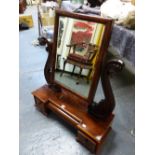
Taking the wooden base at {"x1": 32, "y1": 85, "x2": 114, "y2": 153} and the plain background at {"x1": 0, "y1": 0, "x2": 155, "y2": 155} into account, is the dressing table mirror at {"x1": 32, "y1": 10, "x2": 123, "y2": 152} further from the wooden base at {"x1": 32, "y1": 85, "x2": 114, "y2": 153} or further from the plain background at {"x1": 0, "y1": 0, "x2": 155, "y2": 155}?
the plain background at {"x1": 0, "y1": 0, "x2": 155, "y2": 155}

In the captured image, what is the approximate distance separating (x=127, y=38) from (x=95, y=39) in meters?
0.49

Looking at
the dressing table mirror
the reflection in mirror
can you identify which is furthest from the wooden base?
the reflection in mirror

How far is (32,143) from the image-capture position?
1365 millimetres

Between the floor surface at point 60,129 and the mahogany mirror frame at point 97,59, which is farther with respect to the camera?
the floor surface at point 60,129

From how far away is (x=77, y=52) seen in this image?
1.33m

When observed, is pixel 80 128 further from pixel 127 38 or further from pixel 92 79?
pixel 127 38

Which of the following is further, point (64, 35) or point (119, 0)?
point (119, 0)

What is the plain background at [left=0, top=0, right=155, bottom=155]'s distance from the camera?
0.63 metres

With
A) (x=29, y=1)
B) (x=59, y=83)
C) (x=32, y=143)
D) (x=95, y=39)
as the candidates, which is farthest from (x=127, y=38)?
(x=29, y=1)

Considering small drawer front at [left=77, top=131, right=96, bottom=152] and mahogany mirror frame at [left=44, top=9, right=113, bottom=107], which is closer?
mahogany mirror frame at [left=44, top=9, right=113, bottom=107]
